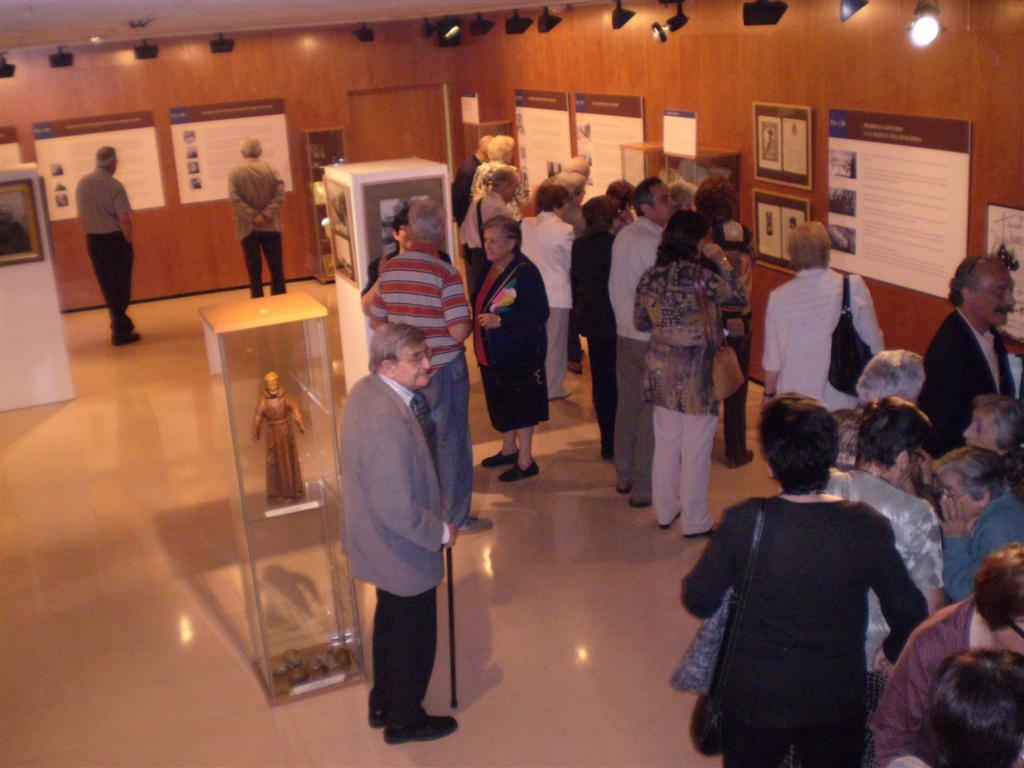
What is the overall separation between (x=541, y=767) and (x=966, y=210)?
394cm

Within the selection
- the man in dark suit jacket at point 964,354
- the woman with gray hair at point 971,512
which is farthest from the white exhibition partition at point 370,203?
the woman with gray hair at point 971,512

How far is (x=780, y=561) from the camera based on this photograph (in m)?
2.57

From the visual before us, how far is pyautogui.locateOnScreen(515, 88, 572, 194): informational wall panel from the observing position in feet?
35.8

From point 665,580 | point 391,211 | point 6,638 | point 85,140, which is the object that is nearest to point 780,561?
point 665,580

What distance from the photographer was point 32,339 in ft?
29.1

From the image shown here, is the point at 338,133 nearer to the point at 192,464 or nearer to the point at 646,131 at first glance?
the point at 646,131

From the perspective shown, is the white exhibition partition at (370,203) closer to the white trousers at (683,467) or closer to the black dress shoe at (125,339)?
the white trousers at (683,467)

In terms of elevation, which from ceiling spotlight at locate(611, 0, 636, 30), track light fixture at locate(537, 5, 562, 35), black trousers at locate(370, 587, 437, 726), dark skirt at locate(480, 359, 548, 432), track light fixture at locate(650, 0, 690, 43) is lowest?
black trousers at locate(370, 587, 437, 726)

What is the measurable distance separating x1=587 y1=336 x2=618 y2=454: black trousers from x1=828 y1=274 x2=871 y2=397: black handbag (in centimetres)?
178

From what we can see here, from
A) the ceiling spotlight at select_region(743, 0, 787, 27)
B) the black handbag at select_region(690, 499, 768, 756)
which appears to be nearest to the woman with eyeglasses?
the black handbag at select_region(690, 499, 768, 756)

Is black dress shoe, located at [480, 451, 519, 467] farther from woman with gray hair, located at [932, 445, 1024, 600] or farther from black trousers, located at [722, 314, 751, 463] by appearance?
woman with gray hair, located at [932, 445, 1024, 600]

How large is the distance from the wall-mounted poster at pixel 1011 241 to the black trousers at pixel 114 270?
760cm

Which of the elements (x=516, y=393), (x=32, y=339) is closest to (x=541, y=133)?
(x=32, y=339)

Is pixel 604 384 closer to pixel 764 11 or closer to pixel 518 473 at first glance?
pixel 518 473
